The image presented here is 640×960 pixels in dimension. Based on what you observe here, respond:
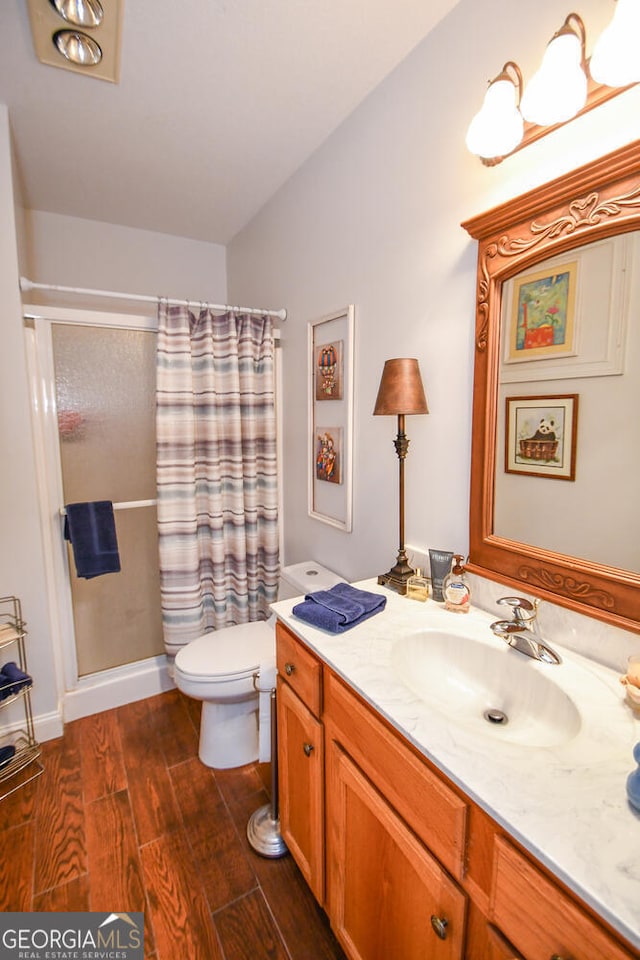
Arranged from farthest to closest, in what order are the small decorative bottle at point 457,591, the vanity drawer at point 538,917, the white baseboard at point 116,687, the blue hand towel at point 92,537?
the white baseboard at point 116,687, the blue hand towel at point 92,537, the small decorative bottle at point 457,591, the vanity drawer at point 538,917

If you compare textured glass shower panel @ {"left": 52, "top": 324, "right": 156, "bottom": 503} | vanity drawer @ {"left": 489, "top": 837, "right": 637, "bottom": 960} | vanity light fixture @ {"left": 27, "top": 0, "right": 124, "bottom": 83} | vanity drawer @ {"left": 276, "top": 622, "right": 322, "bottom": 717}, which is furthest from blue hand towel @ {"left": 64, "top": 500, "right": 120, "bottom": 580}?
vanity drawer @ {"left": 489, "top": 837, "right": 637, "bottom": 960}

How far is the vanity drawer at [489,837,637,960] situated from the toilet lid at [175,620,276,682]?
118cm

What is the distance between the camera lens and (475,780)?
65 centimetres

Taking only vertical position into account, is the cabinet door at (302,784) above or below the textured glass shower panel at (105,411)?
below

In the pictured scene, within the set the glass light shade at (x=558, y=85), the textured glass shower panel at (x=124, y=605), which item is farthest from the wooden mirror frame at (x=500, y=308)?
the textured glass shower panel at (x=124, y=605)

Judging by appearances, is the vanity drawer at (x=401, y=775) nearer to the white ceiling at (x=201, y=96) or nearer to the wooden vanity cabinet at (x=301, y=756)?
the wooden vanity cabinet at (x=301, y=756)

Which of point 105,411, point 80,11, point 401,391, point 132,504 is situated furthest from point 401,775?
point 80,11

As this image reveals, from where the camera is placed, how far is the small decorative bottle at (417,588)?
4.22ft

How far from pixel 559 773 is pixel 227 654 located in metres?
1.34

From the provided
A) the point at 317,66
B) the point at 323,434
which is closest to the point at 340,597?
the point at 323,434

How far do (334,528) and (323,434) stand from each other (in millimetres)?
425

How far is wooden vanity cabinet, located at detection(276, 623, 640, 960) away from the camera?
569mm

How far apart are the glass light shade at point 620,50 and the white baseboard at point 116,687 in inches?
105

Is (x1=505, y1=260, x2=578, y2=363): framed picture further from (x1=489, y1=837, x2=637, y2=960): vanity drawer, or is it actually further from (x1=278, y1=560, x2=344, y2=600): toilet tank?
(x1=278, y1=560, x2=344, y2=600): toilet tank
